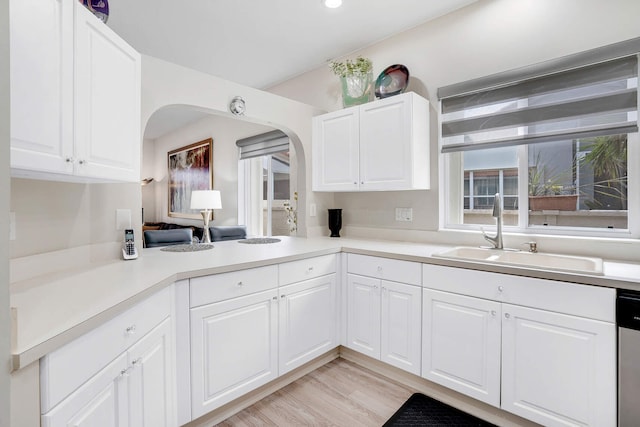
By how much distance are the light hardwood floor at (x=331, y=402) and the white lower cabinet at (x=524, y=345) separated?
13.0 inches

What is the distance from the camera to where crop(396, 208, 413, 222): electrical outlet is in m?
2.75

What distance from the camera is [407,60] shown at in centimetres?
273

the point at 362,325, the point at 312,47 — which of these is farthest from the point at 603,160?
the point at 312,47

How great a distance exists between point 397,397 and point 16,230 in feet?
7.15

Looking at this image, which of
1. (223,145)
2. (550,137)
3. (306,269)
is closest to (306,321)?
(306,269)

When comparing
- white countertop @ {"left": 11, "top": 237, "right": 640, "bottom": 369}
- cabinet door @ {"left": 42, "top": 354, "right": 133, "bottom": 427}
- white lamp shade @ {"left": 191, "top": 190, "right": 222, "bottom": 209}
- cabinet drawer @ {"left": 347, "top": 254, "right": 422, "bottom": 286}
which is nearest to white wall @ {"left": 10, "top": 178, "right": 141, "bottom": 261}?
white countertop @ {"left": 11, "top": 237, "right": 640, "bottom": 369}

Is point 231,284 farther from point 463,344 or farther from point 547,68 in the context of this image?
point 547,68

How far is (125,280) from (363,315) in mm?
1524

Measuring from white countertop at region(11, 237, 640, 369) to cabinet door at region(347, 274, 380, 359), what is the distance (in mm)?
230

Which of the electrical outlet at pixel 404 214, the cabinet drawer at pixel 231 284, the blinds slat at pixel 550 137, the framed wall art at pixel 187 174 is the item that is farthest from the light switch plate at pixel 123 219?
the framed wall art at pixel 187 174

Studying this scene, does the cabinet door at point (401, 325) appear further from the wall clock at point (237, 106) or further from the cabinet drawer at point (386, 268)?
the wall clock at point (237, 106)

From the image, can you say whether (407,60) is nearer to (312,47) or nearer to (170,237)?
(312,47)

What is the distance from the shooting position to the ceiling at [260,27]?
238 cm

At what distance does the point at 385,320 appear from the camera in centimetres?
220
